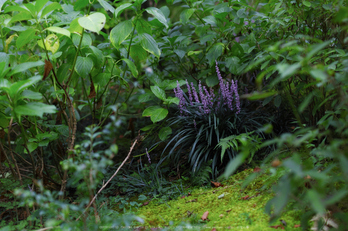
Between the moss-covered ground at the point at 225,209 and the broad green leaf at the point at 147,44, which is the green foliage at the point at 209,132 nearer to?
the moss-covered ground at the point at 225,209

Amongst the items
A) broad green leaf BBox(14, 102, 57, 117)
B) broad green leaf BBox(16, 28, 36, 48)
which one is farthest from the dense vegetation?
broad green leaf BBox(14, 102, 57, 117)

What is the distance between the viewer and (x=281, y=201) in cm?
68

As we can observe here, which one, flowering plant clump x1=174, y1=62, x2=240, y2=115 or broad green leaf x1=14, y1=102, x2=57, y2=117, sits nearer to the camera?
broad green leaf x1=14, y1=102, x2=57, y2=117

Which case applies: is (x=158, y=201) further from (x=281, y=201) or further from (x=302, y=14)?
(x=302, y=14)

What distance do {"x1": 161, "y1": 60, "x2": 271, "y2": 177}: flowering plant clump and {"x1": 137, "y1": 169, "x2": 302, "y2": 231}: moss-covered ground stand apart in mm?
279

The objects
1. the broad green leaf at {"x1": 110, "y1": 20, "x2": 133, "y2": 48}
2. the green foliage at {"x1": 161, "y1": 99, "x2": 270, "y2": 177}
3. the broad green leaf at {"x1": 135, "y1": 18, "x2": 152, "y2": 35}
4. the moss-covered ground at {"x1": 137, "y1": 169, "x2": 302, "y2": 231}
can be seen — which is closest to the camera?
the moss-covered ground at {"x1": 137, "y1": 169, "x2": 302, "y2": 231}

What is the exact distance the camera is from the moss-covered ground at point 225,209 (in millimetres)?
1367

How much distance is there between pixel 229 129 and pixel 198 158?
1.26 ft

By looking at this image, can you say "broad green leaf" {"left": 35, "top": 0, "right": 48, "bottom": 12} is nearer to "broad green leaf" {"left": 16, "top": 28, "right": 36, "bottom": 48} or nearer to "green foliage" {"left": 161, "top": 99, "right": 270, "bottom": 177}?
"broad green leaf" {"left": 16, "top": 28, "right": 36, "bottom": 48}

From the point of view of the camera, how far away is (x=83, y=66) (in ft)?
5.73

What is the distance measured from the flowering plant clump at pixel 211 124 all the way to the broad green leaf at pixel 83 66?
80 centimetres

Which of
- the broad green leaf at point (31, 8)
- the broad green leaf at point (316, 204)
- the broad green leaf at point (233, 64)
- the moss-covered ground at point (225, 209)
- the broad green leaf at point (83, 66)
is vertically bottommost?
the moss-covered ground at point (225, 209)

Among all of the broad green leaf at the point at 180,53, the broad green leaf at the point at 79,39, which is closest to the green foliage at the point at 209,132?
the broad green leaf at the point at 180,53

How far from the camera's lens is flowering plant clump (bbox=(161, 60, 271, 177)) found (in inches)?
88.9
